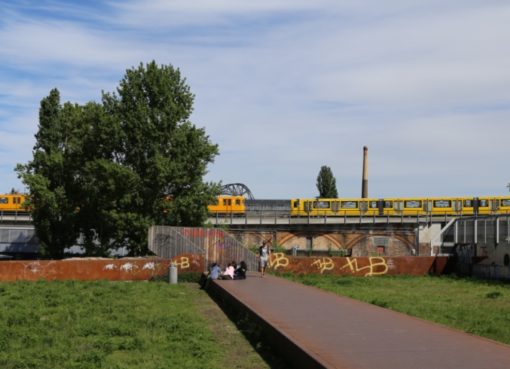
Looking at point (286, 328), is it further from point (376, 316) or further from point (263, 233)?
point (263, 233)

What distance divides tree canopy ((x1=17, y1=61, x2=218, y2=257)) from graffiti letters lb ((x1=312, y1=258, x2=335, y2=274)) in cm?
1159

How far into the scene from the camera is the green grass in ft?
50.1

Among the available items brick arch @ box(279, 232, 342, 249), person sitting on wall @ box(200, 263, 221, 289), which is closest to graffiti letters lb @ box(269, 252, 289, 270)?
person sitting on wall @ box(200, 263, 221, 289)

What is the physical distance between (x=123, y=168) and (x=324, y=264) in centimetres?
1547

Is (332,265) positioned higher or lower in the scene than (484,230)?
lower

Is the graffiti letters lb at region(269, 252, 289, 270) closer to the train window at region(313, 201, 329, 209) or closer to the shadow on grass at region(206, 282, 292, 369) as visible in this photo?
the shadow on grass at region(206, 282, 292, 369)

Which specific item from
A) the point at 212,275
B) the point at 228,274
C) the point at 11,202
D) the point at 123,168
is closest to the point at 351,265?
the point at 228,274

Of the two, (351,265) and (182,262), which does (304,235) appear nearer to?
(351,265)

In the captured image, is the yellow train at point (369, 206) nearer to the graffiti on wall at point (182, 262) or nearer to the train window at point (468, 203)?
the train window at point (468, 203)

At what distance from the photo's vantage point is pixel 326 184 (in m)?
107

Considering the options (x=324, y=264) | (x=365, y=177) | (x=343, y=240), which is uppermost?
(x=365, y=177)

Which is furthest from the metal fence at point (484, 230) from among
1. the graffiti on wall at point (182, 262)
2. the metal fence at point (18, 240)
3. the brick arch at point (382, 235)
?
the metal fence at point (18, 240)

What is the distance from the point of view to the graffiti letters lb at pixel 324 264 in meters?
34.0

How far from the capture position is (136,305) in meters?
18.4
